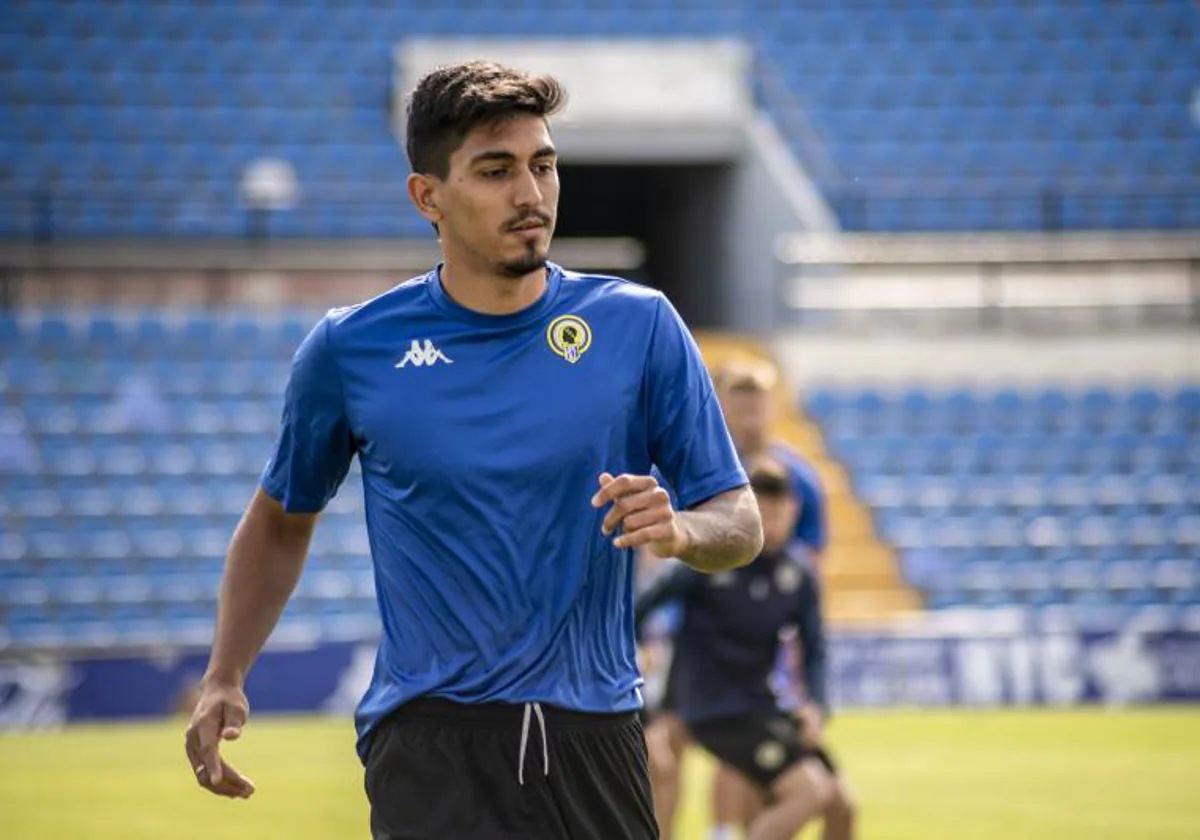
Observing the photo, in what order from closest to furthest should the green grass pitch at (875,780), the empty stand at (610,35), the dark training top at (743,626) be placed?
1. the dark training top at (743,626)
2. the green grass pitch at (875,780)
3. the empty stand at (610,35)

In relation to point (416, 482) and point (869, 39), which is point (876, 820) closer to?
point (416, 482)

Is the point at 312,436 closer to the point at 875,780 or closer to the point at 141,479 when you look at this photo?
the point at 875,780

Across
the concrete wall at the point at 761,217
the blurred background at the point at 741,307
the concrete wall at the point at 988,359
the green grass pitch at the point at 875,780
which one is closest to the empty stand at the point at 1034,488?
the blurred background at the point at 741,307

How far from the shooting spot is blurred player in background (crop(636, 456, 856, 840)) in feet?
28.8

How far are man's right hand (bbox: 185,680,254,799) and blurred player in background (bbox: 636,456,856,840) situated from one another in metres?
4.16

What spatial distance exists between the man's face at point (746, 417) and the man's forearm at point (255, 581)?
4317 mm

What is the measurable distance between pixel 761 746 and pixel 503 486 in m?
4.65

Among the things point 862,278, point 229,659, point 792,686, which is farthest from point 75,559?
point 229,659

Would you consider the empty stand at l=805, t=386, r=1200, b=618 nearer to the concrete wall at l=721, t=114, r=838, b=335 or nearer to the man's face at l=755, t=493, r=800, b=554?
the concrete wall at l=721, t=114, r=838, b=335

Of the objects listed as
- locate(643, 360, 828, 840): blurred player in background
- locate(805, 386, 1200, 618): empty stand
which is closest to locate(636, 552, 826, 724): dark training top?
locate(643, 360, 828, 840): blurred player in background

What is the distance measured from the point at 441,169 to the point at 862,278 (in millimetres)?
22008

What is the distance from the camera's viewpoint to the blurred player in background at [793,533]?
29.7ft

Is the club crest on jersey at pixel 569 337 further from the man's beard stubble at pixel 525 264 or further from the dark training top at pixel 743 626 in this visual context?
the dark training top at pixel 743 626

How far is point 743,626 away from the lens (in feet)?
29.2
